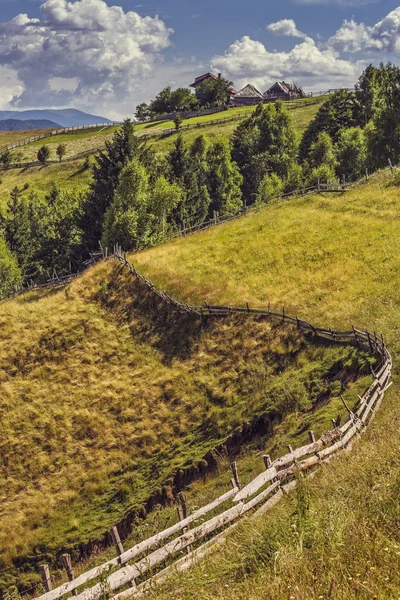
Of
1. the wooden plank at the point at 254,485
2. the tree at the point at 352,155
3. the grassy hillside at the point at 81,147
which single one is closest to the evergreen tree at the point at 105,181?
the tree at the point at 352,155

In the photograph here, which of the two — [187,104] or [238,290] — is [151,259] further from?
[187,104]

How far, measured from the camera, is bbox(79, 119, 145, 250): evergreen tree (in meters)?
67.7

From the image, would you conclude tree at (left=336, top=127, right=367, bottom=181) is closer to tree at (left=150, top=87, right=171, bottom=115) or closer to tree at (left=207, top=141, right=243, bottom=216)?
tree at (left=207, top=141, right=243, bottom=216)

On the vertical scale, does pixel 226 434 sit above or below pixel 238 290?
below

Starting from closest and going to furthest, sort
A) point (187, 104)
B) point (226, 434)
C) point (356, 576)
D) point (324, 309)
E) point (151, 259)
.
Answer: point (356, 576) → point (226, 434) → point (324, 309) → point (151, 259) → point (187, 104)

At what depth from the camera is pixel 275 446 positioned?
844 inches

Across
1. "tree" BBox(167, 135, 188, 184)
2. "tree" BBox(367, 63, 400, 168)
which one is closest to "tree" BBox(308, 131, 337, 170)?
"tree" BBox(367, 63, 400, 168)

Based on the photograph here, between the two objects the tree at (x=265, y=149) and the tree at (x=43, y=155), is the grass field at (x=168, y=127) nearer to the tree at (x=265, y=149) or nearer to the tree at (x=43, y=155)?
the tree at (x=43, y=155)

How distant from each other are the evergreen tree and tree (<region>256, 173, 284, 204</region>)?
21118 mm

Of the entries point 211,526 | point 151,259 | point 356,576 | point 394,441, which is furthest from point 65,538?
point 151,259

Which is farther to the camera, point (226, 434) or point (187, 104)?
point (187, 104)

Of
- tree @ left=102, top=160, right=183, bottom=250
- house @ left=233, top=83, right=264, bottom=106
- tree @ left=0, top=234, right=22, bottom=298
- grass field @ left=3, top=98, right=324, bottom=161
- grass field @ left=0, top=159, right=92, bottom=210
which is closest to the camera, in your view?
tree @ left=102, top=160, right=183, bottom=250

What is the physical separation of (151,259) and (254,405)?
25.5 metres

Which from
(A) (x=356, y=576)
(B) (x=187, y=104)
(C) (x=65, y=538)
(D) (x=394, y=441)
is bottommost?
(C) (x=65, y=538)
